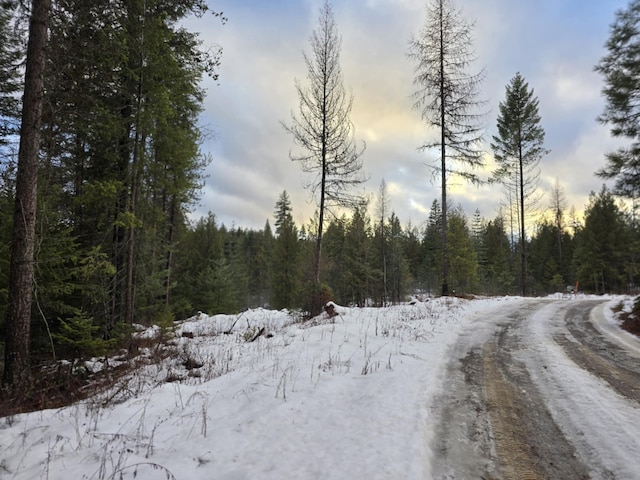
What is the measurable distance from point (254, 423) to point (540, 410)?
3329 millimetres

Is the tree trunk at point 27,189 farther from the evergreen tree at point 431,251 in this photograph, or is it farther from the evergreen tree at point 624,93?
the evergreen tree at point 431,251

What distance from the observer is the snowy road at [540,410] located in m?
2.92

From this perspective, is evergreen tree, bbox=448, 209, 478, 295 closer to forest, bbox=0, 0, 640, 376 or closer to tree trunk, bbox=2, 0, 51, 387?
forest, bbox=0, 0, 640, 376

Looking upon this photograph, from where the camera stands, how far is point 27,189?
614 centimetres

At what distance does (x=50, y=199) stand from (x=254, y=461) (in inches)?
360

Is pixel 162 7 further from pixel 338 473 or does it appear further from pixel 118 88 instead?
pixel 338 473

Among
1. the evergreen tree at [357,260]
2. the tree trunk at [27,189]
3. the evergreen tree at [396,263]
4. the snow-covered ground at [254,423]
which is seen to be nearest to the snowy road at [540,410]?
the snow-covered ground at [254,423]

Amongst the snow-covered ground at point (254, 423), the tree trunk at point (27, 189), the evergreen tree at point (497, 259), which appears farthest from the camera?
the evergreen tree at point (497, 259)

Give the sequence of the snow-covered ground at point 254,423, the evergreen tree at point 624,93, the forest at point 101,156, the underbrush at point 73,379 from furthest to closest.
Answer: the evergreen tree at point 624,93, the forest at point 101,156, the underbrush at point 73,379, the snow-covered ground at point 254,423

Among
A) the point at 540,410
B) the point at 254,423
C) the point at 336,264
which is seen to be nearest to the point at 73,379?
the point at 254,423

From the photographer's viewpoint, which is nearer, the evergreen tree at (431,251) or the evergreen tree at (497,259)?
the evergreen tree at (497,259)

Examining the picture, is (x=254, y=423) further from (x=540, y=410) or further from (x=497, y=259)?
(x=497, y=259)

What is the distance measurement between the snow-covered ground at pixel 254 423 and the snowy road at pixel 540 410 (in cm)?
22

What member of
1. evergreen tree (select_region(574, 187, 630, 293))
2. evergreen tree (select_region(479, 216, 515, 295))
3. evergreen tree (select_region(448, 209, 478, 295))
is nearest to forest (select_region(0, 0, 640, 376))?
evergreen tree (select_region(448, 209, 478, 295))
